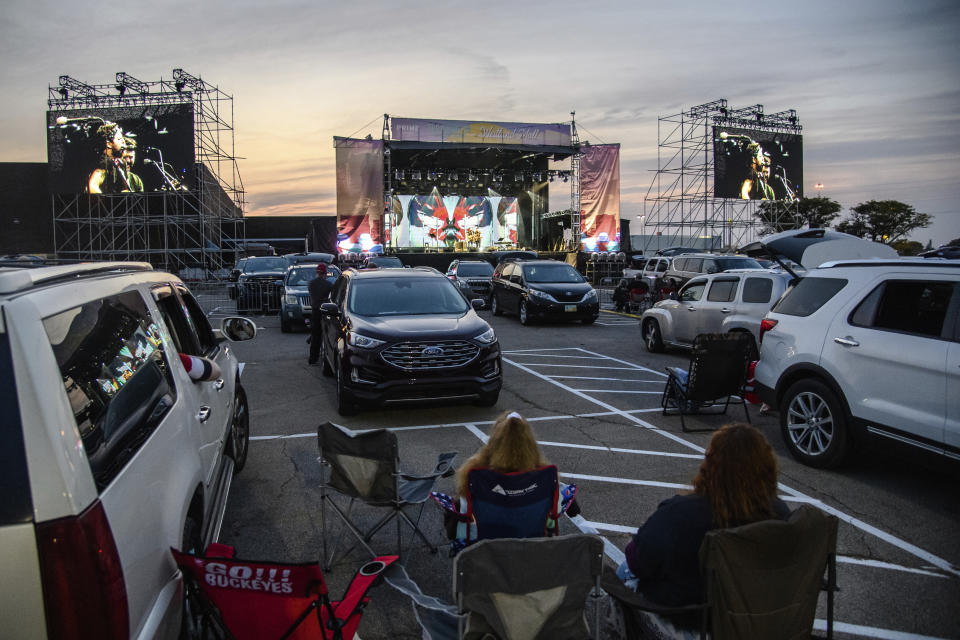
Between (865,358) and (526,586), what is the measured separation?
4003 millimetres

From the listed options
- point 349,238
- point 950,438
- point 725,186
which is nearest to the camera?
point 950,438

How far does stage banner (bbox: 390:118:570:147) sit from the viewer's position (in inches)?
1387

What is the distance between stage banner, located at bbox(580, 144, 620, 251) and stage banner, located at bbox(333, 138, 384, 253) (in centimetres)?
1197

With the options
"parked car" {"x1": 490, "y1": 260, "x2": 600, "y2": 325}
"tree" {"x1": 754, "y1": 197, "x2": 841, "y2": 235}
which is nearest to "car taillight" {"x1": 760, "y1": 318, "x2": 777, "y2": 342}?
"parked car" {"x1": 490, "y1": 260, "x2": 600, "y2": 325}

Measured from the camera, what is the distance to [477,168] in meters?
43.0

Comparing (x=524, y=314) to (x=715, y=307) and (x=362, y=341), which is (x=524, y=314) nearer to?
(x=715, y=307)

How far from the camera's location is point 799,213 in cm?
5266

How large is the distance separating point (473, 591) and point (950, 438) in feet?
12.4

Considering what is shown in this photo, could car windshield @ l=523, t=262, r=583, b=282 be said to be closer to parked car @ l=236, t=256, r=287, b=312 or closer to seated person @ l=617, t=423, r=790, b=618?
parked car @ l=236, t=256, r=287, b=312

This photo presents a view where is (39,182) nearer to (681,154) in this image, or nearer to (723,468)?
(681,154)

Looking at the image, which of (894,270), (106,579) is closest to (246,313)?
(894,270)

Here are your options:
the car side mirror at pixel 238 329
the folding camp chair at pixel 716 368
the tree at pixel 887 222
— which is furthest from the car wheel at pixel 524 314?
the tree at pixel 887 222

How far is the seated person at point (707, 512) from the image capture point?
2.55 metres

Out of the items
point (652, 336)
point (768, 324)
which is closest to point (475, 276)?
point (652, 336)
